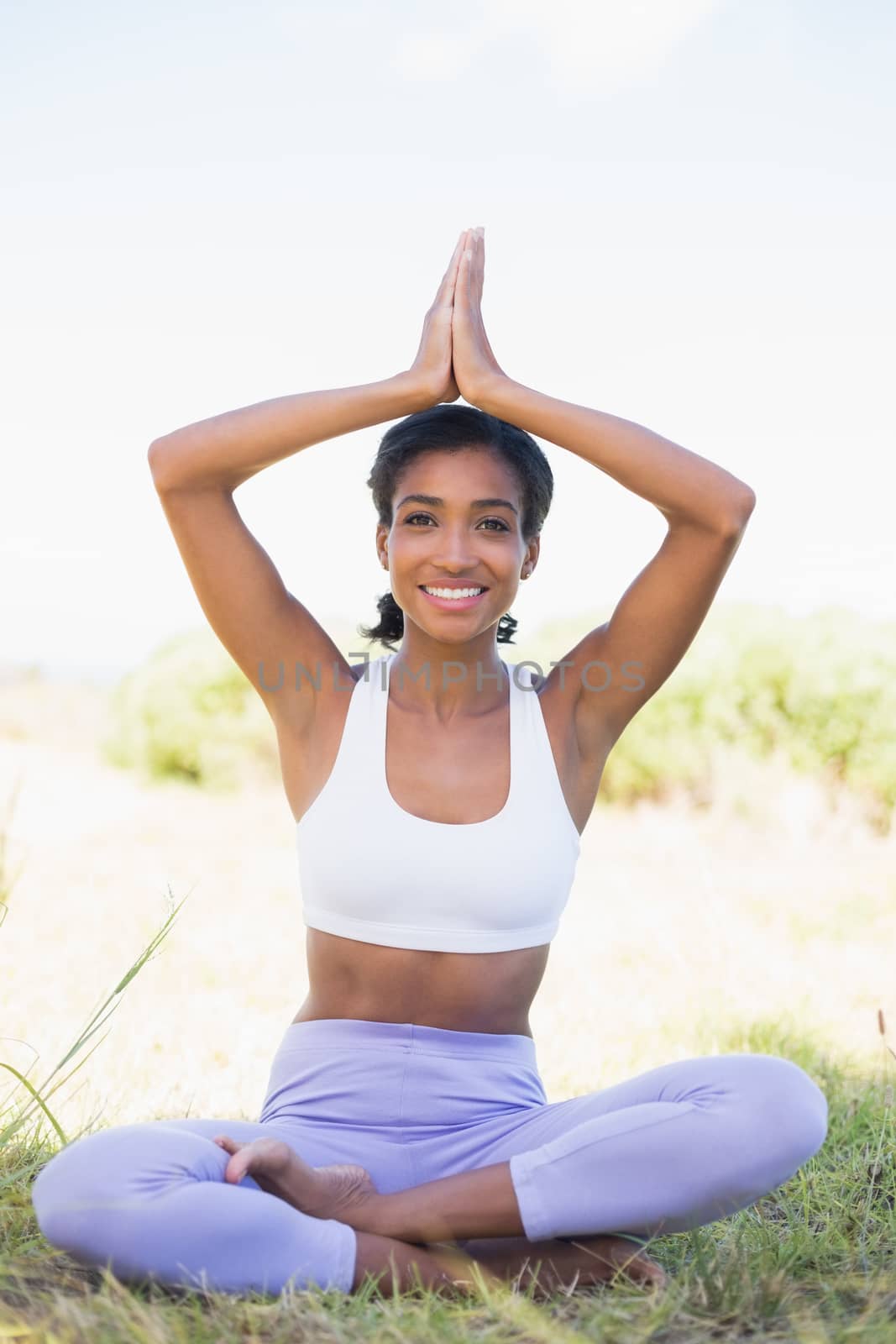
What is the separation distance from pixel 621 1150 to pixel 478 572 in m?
1.12

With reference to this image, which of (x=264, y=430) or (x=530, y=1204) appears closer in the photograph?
(x=530, y=1204)

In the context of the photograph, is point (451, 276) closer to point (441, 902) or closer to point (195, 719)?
point (441, 902)

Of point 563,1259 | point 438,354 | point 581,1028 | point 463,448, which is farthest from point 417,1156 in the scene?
point 581,1028

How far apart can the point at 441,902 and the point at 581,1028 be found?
207cm

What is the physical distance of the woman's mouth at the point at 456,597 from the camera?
2.50m

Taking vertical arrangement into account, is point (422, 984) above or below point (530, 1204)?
above

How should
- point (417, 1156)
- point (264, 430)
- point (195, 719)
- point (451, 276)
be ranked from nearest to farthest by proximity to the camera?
1. point (417, 1156)
2. point (264, 430)
3. point (451, 276)
4. point (195, 719)

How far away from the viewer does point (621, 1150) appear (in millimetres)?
2047

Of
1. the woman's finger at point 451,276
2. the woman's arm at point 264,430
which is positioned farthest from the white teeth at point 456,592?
the woman's finger at point 451,276

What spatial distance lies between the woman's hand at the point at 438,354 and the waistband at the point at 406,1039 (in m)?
1.24

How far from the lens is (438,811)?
8.07 ft

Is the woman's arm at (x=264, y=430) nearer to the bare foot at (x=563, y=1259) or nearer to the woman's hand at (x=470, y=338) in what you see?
the woman's hand at (x=470, y=338)

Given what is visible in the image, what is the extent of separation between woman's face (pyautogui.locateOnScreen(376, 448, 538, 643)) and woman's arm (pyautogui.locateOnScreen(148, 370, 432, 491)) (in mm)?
152

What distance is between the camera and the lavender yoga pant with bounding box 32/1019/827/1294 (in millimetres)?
1935
